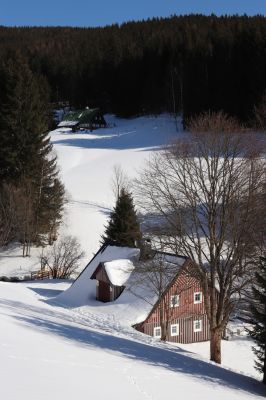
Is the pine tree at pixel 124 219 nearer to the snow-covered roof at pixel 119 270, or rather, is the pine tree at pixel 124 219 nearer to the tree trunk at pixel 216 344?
the snow-covered roof at pixel 119 270

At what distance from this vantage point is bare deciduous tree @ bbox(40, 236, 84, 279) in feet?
121

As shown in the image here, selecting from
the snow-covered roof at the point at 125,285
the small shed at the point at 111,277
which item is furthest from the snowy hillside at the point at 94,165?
the small shed at the point at 111,277

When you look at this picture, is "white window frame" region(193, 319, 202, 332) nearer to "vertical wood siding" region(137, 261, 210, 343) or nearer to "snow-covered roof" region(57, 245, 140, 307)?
"vertical wood siding" region(137, 261, 210, 343)

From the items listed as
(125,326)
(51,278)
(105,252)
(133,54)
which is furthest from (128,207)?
(133,54)

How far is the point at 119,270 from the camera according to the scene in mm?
28812

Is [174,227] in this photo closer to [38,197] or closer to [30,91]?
[38,197]

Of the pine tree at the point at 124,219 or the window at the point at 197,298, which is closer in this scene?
the window at the point at 197,298

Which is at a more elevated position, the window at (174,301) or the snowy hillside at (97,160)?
the snowy hillside at (97,160)

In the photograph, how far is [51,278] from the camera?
36.3 m

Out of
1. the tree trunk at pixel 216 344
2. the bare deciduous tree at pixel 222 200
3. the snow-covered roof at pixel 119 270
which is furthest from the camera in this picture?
the snow-covered roof at pixel 119 270

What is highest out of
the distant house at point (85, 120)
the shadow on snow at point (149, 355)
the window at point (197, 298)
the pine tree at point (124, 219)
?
the distant house at point (85, 120)

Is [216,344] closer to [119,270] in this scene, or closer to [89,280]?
[119,270]

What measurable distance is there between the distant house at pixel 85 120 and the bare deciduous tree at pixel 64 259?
1588 inches

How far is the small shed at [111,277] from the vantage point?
28031 mm
